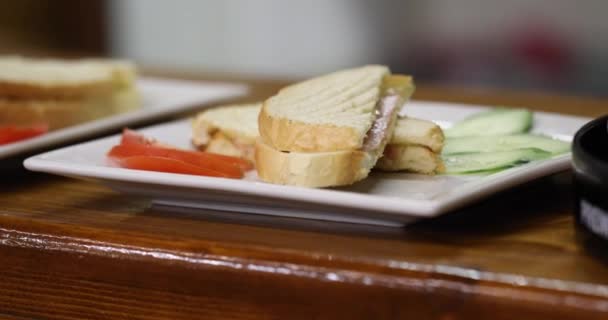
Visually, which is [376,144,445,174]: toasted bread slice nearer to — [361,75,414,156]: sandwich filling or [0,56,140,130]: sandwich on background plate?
[361,75,414,156]: sandwich filling

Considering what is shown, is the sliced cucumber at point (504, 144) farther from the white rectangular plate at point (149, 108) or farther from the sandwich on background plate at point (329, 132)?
the white rectangular plate at point (149, 108)

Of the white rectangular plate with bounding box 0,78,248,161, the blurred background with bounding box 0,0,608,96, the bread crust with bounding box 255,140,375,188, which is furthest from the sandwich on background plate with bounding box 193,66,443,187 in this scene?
the blurred background with bounding box 0,0,608,96

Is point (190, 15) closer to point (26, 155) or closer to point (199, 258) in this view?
point (26, 155)

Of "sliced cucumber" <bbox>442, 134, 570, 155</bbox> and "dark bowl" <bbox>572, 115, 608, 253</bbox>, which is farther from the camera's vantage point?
"sliced cucumber" <bbox>442, 134, 570, 155</bbox>

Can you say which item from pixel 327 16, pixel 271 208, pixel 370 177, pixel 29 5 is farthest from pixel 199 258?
pixel 29 5

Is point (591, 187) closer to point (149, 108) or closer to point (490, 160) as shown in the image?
point (490, 160)
